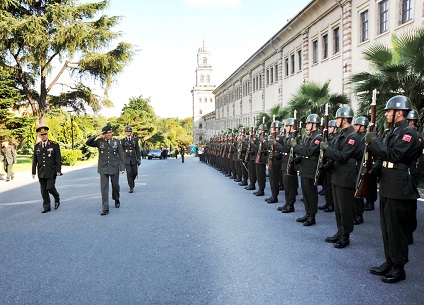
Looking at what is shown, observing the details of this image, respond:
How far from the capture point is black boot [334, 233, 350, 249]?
604cm

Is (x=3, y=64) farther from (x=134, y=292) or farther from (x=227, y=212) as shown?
(x=134, y=292)

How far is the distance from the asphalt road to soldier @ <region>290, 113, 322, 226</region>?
32 cm

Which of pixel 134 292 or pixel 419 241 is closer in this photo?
pixel 134 292

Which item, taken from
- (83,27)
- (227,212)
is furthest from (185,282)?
(83,27)

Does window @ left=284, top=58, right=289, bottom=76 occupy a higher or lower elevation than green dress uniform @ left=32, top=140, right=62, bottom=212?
higher

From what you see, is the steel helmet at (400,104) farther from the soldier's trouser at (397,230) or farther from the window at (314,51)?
the window at (314,51)

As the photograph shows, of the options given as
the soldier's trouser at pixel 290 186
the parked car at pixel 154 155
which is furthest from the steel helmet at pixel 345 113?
the parked car at pixel 154 155

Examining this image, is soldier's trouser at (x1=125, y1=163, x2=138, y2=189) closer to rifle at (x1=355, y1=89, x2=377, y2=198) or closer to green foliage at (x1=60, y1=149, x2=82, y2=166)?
rifle at (x1=355, y1=89, x2=377, y2=198)

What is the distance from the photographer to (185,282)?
15.1ft

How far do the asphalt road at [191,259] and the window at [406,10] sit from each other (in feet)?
38.4

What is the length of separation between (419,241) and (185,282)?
3873mm

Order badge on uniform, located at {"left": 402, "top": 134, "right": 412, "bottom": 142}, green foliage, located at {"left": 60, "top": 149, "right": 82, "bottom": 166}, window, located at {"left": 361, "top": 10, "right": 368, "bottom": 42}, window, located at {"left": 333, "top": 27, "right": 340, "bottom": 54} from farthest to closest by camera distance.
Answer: green foliage, located at {"left": 60, "top": 149, "right": 82, "bottom": 166}
window, located at {"left": 333, "top": 27, "right": 340, "bottom": 54}
window, located at {"left": 361, "top": 10, "right": 368, "bottom": 42}
badge on uniform, located at {"left": 402, "top": 134, "right": 412, "bottom": 142}

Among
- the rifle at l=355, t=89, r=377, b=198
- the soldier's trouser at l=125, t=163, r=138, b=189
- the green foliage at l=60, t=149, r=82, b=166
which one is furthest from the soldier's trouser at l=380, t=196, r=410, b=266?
the green foliage at l=60, t=149, r=82, b=166

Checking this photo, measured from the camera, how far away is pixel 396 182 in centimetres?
472
